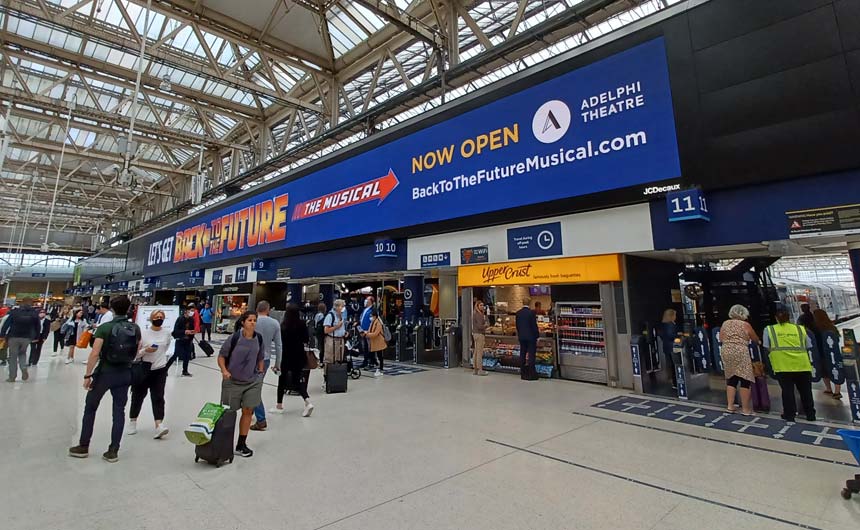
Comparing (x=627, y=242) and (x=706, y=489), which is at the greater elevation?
(x=627, y=242)

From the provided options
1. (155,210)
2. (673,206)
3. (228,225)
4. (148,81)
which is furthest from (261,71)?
(155,210)

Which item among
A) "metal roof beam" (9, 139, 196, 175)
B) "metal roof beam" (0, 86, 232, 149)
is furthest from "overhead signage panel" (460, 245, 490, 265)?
"metal roof beam" (9, 139, 196, 175)

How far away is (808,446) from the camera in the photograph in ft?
12.1

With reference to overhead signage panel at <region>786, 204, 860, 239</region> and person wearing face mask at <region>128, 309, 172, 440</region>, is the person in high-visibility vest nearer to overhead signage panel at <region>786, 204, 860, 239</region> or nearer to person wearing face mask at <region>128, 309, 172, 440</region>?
overhead signage panel at <region>786, 204, 860, 239</region>

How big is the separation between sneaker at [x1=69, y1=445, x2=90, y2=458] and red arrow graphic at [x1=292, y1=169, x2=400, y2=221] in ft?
25.5

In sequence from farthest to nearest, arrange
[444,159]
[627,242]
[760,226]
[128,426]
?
[444,159] < [627,242] < [760,226] < [128,426]

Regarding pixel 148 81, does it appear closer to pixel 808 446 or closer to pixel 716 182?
pixel 716 182

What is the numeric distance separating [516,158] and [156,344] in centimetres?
649

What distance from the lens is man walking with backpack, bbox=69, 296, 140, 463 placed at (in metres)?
3.41

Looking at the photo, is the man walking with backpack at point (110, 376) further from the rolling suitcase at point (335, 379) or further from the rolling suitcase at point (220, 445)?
the rolling suitcase at point (335, 379)

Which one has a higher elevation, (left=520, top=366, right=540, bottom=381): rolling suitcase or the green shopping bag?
the green shopping bag

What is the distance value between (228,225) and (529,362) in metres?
14.5

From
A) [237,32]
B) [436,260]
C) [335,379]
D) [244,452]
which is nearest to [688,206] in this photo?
[436,260]

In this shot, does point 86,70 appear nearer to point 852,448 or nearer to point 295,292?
point 295,292
